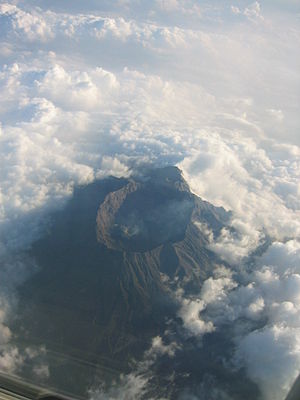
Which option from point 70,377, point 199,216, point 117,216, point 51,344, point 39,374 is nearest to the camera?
point 39,374

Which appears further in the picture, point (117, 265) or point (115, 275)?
point (117, 265)

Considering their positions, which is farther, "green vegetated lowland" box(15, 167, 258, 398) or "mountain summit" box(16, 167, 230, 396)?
"mountain summit" box(16, 167, 230, 396)

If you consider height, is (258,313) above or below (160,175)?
above

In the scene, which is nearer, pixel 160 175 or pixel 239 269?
pixel 239 269

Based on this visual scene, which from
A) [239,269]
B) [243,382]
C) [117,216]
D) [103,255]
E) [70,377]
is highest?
[70,377]

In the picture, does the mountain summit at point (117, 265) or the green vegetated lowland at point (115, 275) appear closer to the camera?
the green vegetated lowland at point (115, 275)

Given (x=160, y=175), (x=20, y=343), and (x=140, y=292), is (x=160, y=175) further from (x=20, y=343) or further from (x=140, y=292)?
(x=20, y=343)

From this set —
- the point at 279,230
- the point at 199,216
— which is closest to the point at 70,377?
the point at 279,230

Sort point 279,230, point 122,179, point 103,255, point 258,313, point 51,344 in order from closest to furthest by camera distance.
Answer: point 51,344
point 258,313
point 279,230
point 103,255
point 122,179

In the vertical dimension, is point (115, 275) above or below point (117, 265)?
above
